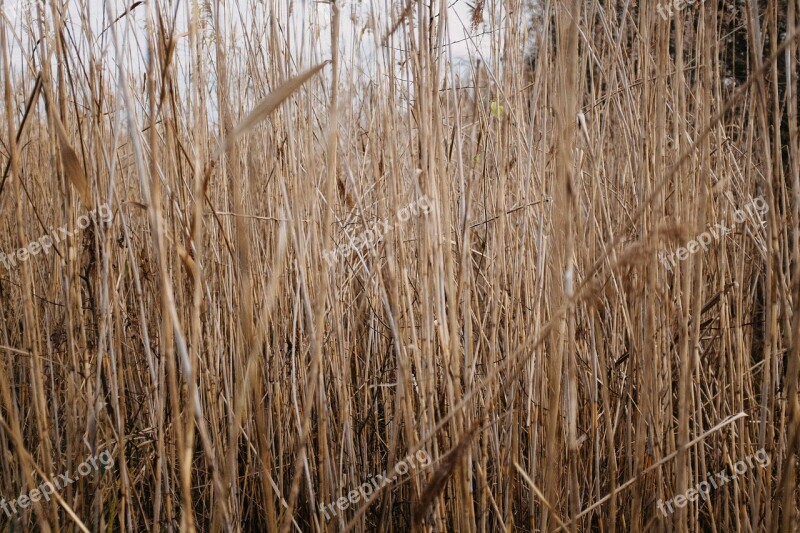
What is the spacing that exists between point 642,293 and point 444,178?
389 millimetres

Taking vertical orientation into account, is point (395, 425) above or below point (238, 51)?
below

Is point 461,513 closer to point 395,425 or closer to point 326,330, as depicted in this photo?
point 395,425

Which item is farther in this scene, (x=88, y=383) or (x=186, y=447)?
(x=88, y=383)

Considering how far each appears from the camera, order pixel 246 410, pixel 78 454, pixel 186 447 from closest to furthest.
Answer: pixel 186 447
pixel 78 454
pixel 246 410

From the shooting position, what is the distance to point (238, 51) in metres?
1.37

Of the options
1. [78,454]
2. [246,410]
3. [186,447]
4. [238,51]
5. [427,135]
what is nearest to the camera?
[186,447]

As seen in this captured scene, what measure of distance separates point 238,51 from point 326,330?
666 mm

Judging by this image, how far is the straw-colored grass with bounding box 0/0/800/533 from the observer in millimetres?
636

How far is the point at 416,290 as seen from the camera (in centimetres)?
118

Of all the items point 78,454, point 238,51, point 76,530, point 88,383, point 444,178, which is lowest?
point 76,530

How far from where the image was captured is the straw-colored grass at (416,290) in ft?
2.09

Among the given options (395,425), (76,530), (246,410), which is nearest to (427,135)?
(395,425)

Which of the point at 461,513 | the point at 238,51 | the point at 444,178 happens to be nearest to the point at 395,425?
the point at 461,513

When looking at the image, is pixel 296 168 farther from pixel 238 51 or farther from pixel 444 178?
pixel 238 51
